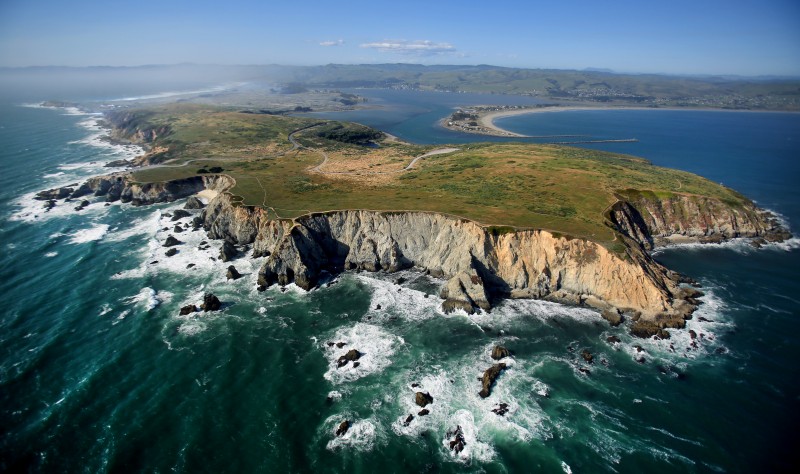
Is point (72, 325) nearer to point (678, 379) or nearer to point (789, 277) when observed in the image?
point (678, 379)

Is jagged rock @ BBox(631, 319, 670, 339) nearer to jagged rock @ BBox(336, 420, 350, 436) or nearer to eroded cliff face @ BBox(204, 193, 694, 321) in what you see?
eroded cliff face @ BBox(204, 193, 694, 321)

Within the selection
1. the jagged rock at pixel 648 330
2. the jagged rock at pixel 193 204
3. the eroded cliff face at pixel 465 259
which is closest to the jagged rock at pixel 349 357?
the eroded cliff face at pixel 465 259

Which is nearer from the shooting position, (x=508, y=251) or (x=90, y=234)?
(x=508, y=251)

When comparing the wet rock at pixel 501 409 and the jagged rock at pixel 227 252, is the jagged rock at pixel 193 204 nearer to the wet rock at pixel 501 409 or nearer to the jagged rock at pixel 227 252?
the jagged rock at pixel 227 252

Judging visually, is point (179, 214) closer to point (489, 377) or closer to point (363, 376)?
point (363, 376)

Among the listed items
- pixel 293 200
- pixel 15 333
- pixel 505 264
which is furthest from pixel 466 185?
pixel 15 333

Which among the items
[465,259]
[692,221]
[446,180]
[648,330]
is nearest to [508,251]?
[465,259]

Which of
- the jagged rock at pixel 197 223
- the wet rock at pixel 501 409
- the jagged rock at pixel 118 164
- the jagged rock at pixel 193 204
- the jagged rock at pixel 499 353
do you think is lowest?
the wet rock at pixel 501 409
